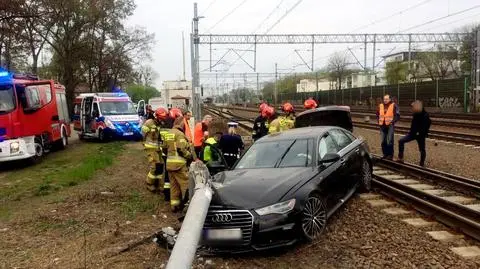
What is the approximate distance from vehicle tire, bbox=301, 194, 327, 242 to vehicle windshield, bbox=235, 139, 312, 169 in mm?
805

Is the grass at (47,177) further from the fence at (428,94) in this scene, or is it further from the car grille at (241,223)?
the fence at (428,94)

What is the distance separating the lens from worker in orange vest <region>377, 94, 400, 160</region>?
13266mm

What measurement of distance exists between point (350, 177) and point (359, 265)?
9.24ft

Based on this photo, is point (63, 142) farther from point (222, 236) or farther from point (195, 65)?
point (222, 236)

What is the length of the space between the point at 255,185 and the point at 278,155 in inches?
52.7

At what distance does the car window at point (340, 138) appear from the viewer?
28.2 ft

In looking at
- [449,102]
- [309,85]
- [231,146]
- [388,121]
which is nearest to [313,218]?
[231,146]

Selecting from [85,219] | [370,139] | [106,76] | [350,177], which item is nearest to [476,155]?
[370,139]

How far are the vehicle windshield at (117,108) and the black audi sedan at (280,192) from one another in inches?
699

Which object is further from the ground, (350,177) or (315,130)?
(315,130)

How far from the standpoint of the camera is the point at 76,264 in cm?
612

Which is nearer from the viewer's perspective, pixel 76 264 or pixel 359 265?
pixel 359 265

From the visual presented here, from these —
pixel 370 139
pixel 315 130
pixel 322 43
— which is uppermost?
pixel 322 43

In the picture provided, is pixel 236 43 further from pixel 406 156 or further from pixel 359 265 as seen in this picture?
pixel 359 265
